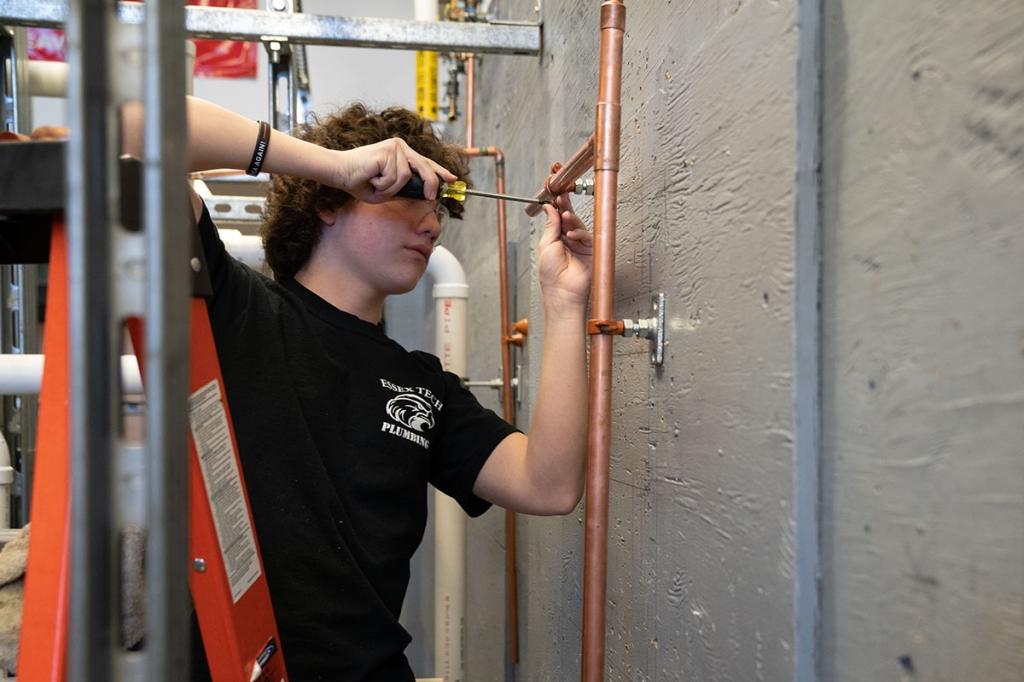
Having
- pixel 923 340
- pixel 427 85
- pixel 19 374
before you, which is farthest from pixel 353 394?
pixel 427 85

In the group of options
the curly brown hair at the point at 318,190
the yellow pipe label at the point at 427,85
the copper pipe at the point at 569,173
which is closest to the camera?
the copper pipe at the point at 569,173

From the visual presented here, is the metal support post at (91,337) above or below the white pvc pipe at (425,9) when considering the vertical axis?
below

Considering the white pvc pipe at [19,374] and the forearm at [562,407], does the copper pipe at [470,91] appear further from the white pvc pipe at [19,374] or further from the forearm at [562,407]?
the forearm at [562,407]

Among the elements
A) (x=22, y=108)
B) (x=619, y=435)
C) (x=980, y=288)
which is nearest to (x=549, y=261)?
(x=619, y=435)

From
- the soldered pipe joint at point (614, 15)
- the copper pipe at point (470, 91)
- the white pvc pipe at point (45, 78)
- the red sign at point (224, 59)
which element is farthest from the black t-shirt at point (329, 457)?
the red sign at point (224, 59)

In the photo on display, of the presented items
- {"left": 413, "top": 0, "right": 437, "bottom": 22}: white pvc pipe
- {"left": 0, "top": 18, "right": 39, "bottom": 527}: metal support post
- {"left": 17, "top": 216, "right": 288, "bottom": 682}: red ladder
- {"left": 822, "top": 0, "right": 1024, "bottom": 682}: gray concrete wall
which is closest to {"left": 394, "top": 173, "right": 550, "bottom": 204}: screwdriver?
{"left": 17, "top": 216, "right": 288, "bottom": 682}: red ladder

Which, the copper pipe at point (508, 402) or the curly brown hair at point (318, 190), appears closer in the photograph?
the curly brown hair at point (318, 190)

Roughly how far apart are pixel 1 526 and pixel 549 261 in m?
1.10

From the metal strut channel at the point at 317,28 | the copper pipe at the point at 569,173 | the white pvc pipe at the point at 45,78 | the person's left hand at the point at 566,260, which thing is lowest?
the person's left hand at the point at 566,260

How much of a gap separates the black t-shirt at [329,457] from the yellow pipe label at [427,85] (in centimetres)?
208

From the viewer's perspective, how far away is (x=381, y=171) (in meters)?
0.87

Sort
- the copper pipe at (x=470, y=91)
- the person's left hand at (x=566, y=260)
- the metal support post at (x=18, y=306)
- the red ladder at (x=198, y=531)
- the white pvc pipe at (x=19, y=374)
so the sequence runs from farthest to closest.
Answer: the copper pipe at (x=470, y=91), the metal support post at (x=18, y=306), the white pvc pipe at (x=19, y=374), the person's left hand at (x=566, y=260), the red ladder at (x=198, y=531)

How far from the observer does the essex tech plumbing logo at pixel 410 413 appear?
3.48ft

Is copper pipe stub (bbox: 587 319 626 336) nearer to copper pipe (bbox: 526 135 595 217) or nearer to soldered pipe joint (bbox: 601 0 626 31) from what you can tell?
copper pipe (bbox: 526 135 595 217)
